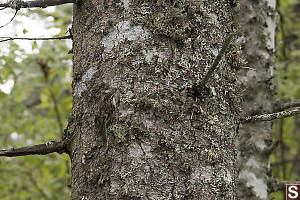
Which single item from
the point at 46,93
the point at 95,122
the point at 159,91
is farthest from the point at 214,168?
the point at 46,93

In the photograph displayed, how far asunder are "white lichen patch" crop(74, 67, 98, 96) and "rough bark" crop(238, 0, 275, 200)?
146 centimetres

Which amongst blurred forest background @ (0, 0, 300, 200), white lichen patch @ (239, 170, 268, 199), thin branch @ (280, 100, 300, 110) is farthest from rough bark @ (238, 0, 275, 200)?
blurred forest background @ (0, 0, 300, 200)

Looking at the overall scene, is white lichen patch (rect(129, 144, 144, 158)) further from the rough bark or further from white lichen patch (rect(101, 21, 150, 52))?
the rough bark

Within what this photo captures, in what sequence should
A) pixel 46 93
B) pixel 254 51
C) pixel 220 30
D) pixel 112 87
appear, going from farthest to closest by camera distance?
pixel 46 93 → pixel 254 51 → pixel 220 30 → pixel 112 87

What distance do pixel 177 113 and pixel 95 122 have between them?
11.0 inches

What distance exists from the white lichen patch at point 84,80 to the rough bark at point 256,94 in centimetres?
146

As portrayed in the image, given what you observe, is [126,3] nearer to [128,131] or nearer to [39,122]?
[128,131]

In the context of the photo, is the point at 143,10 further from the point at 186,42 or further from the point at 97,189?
the point at 97,189

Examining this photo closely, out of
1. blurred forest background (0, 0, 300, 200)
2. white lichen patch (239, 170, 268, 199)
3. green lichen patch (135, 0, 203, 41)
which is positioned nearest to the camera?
green lichen patch (135, 0, 203, 41)

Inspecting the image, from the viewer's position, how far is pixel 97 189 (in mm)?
1385

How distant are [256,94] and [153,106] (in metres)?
1.65

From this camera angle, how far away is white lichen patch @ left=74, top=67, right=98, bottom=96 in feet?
4.92

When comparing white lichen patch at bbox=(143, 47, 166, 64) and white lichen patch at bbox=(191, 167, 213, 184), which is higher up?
white lichen patch at bbox=(143, 47, 166, 64)

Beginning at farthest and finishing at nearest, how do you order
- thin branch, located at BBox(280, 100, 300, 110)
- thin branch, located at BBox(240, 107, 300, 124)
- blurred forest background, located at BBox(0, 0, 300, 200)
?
1. blurred forest background, located at BBox(0, 0, 300, 200)
2. thin branch, located at BBox(280, 100, 300, 110)
3. thin branch, located at BBox(240, 107, 300, 124)
